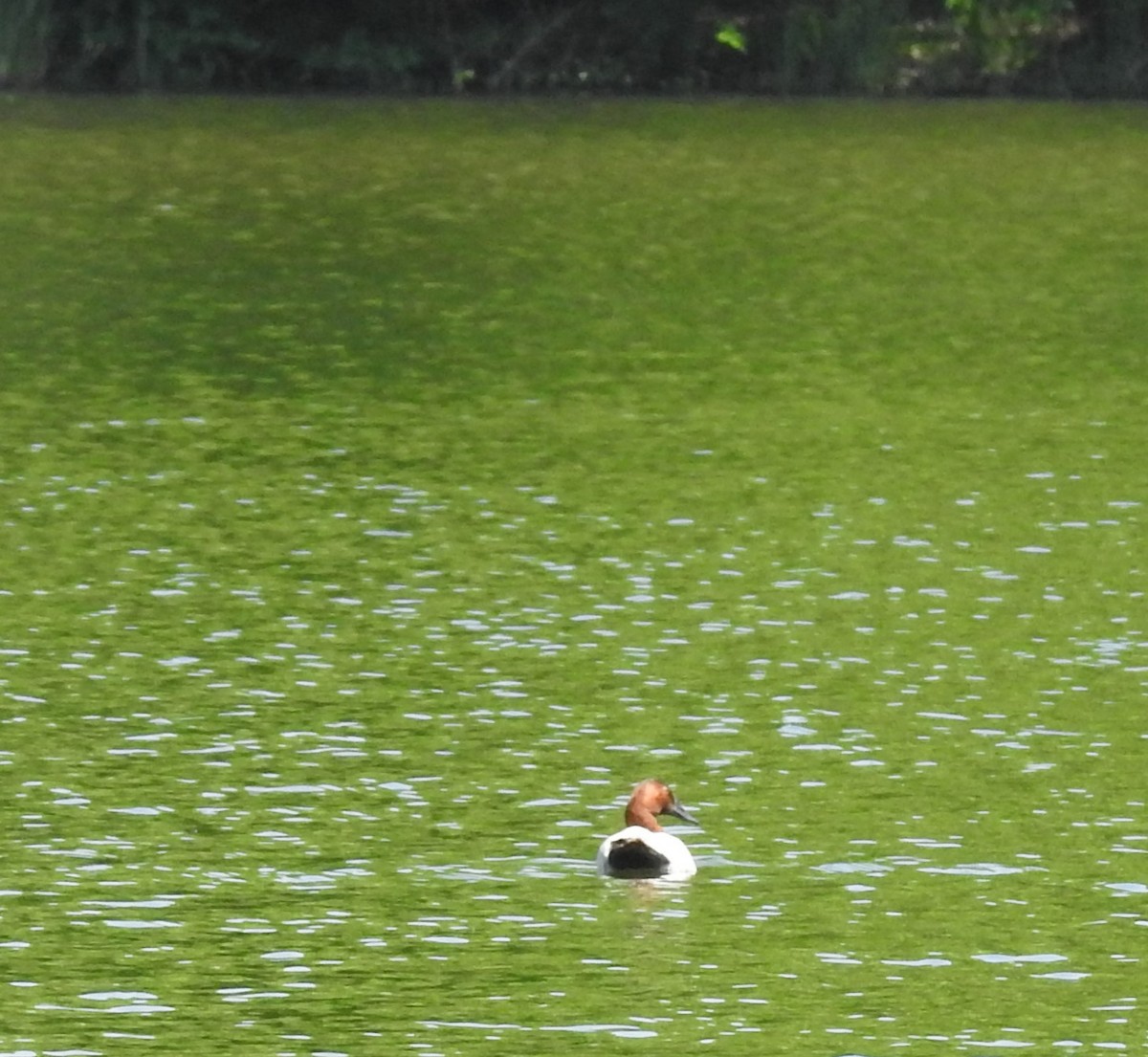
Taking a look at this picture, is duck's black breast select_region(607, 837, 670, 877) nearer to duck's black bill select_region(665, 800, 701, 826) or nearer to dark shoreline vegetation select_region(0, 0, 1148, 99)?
duck's black bill select_region(665, 800, 701, 826)

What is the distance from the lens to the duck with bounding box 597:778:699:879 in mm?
13188

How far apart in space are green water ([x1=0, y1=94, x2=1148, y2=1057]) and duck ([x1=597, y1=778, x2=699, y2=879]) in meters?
0.13

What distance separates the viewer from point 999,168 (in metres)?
45.2

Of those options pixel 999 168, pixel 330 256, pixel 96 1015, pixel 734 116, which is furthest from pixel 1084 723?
pixel 734 116

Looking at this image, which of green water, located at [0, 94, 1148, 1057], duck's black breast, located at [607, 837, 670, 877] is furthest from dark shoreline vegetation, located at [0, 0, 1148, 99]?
duck's black breast, located at [607, 837, 670, 877]

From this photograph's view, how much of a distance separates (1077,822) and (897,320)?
57.5 feet

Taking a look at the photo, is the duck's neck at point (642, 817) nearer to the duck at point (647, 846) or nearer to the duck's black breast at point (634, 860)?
the duck at point (647, 846)

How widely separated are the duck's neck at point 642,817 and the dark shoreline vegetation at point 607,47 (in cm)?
4496

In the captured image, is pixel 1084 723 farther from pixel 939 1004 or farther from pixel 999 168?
pixel 999 168

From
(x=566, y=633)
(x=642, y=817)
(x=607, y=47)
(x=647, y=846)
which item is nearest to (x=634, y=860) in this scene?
Result: (x=647, y=846)

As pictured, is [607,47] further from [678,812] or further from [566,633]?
[678,812]

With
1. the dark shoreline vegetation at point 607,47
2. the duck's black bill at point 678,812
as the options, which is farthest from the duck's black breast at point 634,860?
the dark shoreline vegetation at point 607,47

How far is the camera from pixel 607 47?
60.6 metres

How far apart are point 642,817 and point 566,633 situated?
495 cm
